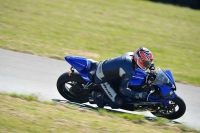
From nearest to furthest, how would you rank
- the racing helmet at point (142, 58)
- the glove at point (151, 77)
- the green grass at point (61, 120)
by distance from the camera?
the green grass at point (61, 120) → the racing helmet at point (142, 58) → the glove at point (151, 77)

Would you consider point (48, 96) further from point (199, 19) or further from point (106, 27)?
point (199, 19)

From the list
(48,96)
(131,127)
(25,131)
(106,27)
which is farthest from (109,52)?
(25,131)

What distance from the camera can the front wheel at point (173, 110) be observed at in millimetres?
7629

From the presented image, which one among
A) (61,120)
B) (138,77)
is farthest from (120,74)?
(61,120)

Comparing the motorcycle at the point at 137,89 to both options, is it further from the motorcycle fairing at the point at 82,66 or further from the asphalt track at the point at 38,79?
the asphalt track at the point at 38,79

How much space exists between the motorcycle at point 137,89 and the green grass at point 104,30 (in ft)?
9.91

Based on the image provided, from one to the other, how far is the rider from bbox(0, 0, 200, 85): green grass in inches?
130

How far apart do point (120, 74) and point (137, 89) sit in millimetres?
490

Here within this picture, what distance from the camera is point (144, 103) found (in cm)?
772

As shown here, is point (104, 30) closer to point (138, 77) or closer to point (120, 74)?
point (138, 77)

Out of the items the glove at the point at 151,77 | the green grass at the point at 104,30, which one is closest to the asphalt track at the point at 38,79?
the green grass at the point at 104,30

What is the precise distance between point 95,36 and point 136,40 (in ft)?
4.88

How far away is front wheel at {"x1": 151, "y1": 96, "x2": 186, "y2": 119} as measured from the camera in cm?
763

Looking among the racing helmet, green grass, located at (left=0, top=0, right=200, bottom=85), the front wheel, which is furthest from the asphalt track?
the racing helmet
